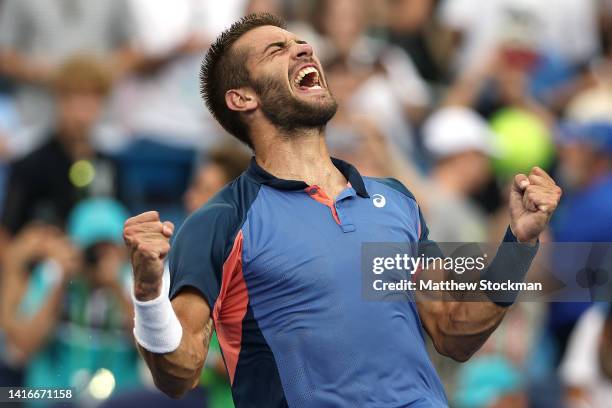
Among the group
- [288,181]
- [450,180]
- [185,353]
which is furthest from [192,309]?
[450,180]

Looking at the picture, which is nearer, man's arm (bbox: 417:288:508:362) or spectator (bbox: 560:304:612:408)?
man's arm (bbox: 417:288:508:362)

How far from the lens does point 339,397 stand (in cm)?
405

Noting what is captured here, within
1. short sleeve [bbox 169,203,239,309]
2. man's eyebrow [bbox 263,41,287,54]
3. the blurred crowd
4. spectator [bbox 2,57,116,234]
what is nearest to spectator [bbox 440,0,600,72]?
the blurred crowd

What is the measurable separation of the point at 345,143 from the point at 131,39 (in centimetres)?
190

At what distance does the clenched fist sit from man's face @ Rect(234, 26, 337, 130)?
37.7 inches

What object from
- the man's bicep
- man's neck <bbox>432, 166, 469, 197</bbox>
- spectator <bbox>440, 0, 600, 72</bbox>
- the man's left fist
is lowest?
the man's bicep

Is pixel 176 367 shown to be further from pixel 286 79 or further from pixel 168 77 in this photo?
pixel 168 77

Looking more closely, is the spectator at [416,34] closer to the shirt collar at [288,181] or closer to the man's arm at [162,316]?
the shirt collar at [288,181]

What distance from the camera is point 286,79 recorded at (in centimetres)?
462

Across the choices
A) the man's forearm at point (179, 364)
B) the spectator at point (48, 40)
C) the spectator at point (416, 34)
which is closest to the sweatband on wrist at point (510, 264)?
the man's forearm at point (179, 364)

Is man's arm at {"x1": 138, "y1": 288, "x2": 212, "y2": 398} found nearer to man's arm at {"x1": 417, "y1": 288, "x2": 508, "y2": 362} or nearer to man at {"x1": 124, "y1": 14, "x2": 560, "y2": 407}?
man at {"x1": 124, "y1": 14, "x2": 560, "y2": 407}

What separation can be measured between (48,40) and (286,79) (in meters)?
4.33

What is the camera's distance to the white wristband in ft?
12.8

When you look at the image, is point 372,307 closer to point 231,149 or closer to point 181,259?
point 181,259
